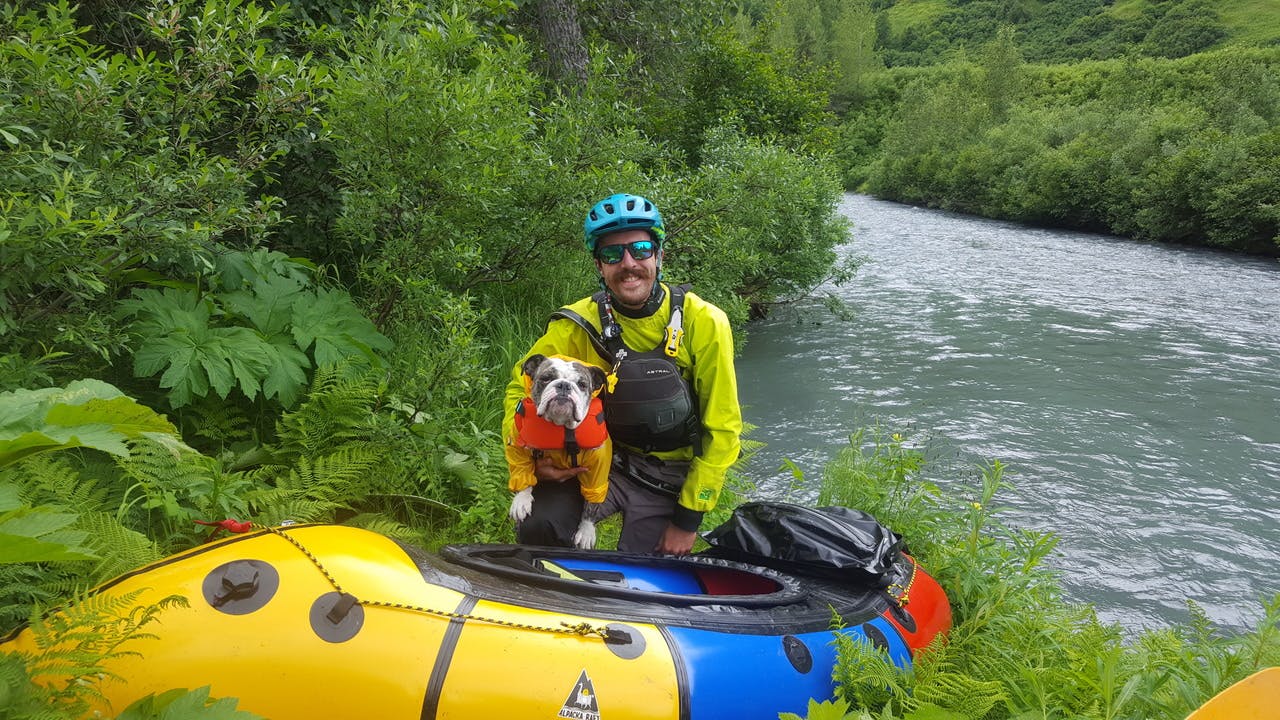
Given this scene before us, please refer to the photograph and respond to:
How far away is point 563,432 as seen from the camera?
3025mm

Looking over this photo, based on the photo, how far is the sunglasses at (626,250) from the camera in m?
3.24

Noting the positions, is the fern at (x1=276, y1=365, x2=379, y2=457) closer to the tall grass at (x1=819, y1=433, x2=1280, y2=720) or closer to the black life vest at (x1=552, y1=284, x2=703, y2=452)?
the black life vest at (x1=552, y1=284, x2=703, y2=452)

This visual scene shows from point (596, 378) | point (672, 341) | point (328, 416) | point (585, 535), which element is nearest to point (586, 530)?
point (585, 535)

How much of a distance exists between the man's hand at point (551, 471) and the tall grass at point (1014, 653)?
4.63ft

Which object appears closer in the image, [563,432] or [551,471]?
[563,432]

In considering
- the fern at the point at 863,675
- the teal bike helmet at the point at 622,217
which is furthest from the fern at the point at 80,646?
the fern at the point at 863,675

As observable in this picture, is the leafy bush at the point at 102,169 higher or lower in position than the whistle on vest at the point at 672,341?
higher

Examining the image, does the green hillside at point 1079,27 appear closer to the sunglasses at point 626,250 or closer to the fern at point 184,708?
the sunglasses at point 626,250

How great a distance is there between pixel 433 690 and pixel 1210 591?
5.65m

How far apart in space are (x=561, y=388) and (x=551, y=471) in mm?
591

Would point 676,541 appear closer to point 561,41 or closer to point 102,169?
point 102,169

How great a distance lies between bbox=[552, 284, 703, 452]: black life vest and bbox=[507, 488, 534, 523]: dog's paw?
20.7 inches

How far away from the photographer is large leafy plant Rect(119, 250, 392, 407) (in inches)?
136

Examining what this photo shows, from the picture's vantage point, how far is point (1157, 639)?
3.69m
